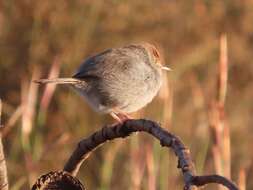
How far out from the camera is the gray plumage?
382 centimetres

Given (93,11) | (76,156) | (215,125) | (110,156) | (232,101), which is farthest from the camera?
(232,101)

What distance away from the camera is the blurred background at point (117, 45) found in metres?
8.56

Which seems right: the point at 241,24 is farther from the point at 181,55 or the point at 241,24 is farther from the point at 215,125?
the point at 215,125

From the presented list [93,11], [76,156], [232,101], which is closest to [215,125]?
[76,156]

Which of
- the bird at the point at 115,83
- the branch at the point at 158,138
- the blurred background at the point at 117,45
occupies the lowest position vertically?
the branch at the point at 158,138

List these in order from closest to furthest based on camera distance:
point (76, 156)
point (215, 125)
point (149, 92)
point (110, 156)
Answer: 1. point (76, 156)
2. point (215, 125)
3. point (149, 92)
4. point (110, 156)

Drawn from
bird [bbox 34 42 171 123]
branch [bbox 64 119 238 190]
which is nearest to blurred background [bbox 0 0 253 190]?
bird [bbox 34 42 171 123]

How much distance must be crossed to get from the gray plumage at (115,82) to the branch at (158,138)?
1362 millimetres

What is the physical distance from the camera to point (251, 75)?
11.9 metres

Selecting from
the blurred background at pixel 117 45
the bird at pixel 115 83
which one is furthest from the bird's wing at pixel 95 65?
the blurred background at pixel 117 45

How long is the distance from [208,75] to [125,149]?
218cm

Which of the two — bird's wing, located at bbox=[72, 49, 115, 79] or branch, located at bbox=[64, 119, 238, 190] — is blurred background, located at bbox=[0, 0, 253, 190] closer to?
bird's wing, located at bbox=[72, 49, 115, 79]

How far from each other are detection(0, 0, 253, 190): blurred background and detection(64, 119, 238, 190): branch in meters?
4.77

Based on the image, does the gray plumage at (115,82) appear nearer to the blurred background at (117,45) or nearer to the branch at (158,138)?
the branch at (158,138)
